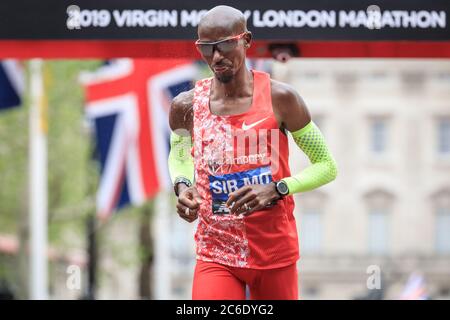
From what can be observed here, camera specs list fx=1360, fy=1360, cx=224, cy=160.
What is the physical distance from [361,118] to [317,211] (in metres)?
3.83

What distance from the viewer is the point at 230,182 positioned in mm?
6422

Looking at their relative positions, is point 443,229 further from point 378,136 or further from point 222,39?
point 222,39

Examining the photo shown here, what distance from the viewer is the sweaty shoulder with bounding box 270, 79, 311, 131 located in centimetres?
645

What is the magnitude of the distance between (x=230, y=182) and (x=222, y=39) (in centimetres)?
68

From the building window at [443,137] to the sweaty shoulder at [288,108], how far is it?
44.1 metres

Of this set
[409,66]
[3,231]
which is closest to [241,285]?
[3,231]

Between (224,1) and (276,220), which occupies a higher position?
(224,1)

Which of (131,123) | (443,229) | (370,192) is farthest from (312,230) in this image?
(131,123)

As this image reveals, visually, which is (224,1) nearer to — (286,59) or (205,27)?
(286,59)

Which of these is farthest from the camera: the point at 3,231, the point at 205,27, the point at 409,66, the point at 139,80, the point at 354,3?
the point at 409,66

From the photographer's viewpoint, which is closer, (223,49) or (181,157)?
(223,49)

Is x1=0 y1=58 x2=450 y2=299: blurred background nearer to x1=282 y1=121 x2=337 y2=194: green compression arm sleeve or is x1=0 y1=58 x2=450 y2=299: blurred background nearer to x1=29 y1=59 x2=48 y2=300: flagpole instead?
x1=29 y1=59 x2=48 y2=300: flagpole

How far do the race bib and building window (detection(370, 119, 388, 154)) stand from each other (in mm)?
44694

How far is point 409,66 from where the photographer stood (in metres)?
49.2
